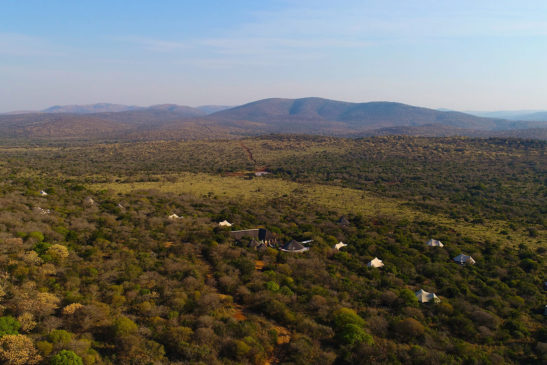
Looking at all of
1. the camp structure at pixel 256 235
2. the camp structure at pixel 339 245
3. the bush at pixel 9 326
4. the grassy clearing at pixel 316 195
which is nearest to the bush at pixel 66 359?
the bush at pixel 9 326

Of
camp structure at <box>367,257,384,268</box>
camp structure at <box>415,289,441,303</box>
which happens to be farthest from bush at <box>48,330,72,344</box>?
camp structure at <box>367,257,384,268</box>

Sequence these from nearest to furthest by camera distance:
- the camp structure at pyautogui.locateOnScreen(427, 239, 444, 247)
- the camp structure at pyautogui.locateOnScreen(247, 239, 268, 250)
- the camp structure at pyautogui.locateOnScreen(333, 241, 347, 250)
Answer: the camp structure at pyautogui.locateOnScreen(247, 239, 268, 250)
the camp structure at pyautogui.locateOnScreen(333, 241, 347, 250)
the camp structure at pyautogui.locateOnScreen(427, 239, 444, 247)

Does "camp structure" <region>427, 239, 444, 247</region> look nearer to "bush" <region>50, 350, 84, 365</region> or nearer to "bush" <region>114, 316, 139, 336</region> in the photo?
"bush" <region>114, 316, 139, 336</region>

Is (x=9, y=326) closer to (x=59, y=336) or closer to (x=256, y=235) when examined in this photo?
(x=59, y=336)

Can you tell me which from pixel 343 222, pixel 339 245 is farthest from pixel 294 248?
pixel 343 222

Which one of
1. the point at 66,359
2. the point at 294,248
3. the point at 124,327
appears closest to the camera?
the point at 66,359

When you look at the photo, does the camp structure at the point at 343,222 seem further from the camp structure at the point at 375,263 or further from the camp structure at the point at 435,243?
the camp structure at the point at 375,263

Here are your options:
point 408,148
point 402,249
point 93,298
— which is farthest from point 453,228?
point 408,148
